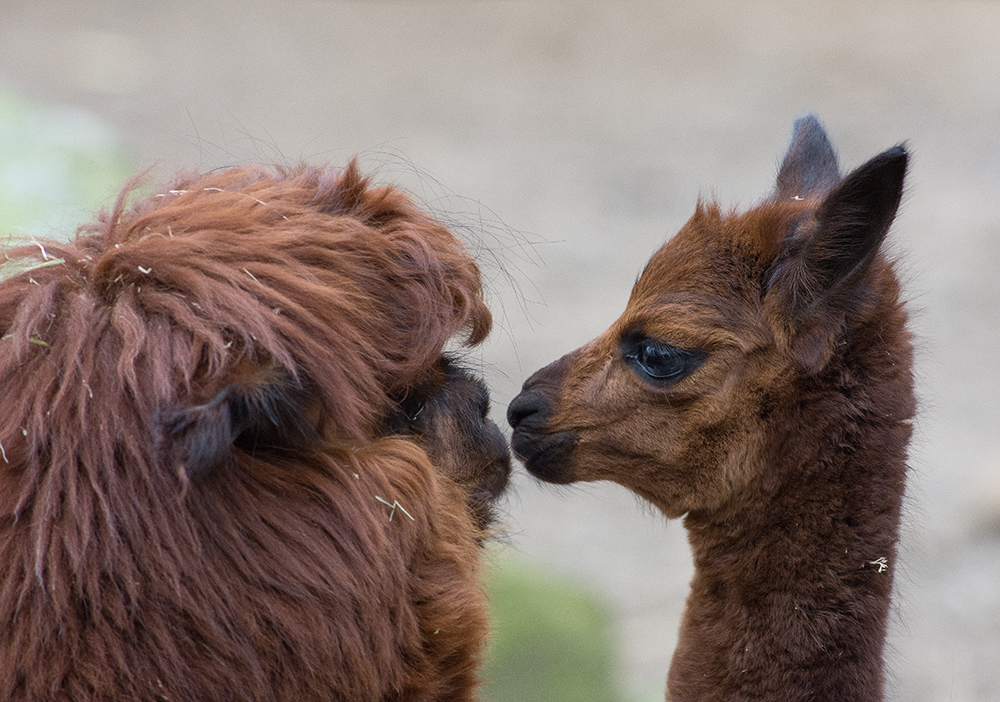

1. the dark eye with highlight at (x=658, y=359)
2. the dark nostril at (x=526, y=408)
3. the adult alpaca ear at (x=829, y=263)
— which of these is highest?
the adult alpaca ear at (x=829, y=263)

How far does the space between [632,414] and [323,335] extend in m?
1.03

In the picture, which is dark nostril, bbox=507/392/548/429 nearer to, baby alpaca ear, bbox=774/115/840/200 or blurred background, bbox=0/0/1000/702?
blurred background, bbox=0/0/1000/702

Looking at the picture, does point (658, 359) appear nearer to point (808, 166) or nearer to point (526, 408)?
point (526, 408)

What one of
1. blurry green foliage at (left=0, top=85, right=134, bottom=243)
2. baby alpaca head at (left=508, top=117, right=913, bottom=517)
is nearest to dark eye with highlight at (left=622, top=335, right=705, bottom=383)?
baby alpaca head at (left=508, top=117, right=913, bottom=517)

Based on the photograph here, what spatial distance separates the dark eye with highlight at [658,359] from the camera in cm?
234

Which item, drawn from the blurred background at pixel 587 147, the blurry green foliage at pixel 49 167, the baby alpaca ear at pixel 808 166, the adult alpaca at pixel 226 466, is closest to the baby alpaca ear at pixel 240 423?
the adult alpaca at pixel 226 466

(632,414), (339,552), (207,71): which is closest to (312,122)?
(207,71)

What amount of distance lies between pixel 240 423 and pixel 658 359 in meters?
1.19

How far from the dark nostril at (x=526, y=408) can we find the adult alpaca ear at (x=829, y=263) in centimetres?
62

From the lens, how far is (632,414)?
96.1 inches

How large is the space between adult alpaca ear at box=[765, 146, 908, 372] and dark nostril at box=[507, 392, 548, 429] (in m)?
0.62

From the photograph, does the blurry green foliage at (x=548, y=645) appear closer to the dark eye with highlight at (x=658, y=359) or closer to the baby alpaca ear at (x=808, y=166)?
the dark eye with highlight at (x=658, y=359)

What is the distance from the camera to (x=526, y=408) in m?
2.56

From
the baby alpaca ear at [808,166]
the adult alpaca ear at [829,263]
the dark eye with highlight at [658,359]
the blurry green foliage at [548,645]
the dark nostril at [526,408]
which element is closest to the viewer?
the adult alpaca ear at [829,263]
